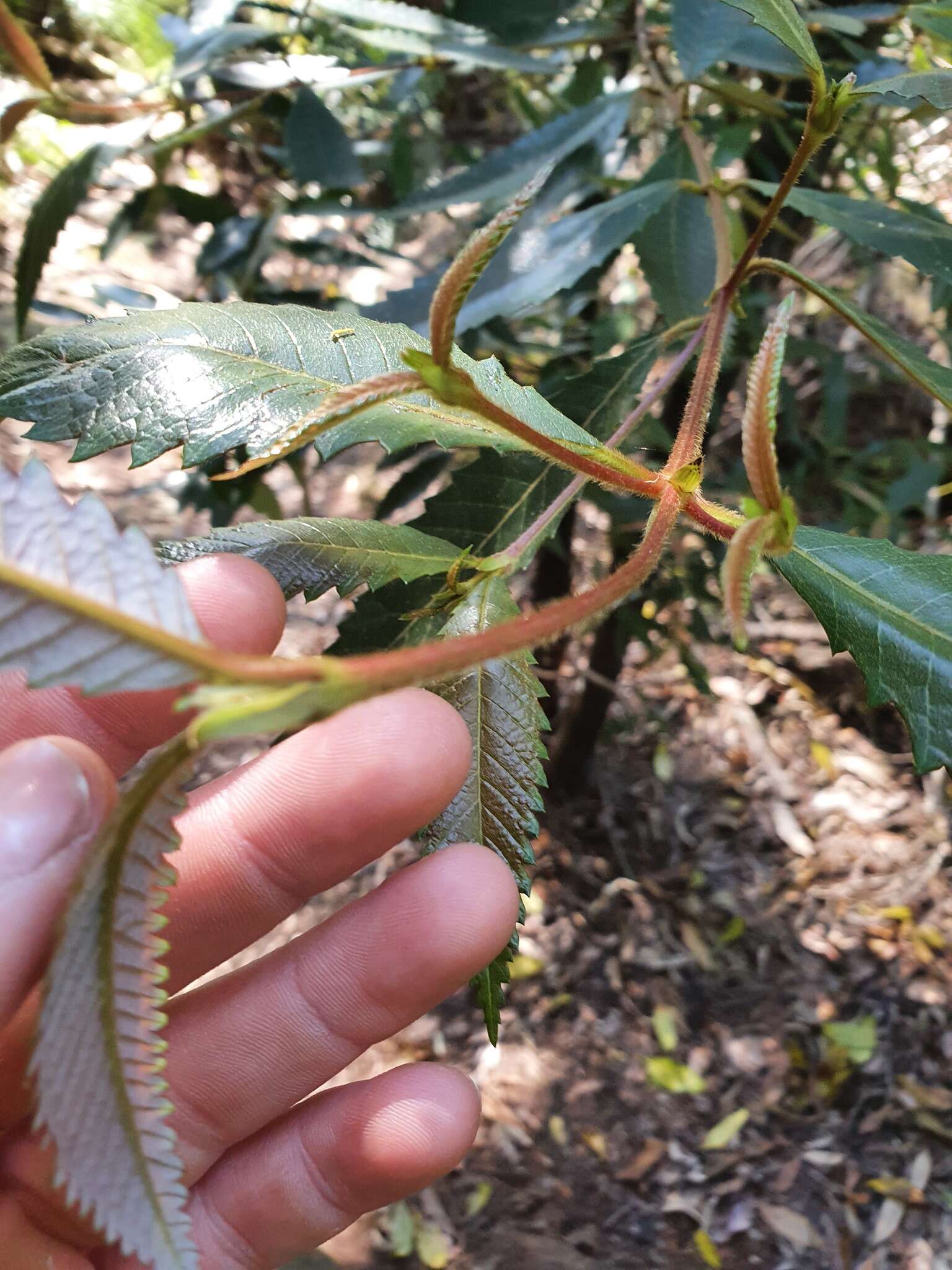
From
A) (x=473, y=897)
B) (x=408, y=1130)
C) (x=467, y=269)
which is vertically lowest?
(x=408, y=1130)

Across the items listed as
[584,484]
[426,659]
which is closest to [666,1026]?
[584,484]

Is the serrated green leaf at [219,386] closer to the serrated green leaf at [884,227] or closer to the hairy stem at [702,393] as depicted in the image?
the hairy stem at [702,393]

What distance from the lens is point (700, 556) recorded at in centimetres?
157

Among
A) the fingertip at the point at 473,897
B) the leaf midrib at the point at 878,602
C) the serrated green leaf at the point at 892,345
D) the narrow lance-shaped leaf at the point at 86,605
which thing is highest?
the narrow lance-shaped leaf at the point at 86,605

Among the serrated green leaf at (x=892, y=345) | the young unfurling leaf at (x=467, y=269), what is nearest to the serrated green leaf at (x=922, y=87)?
the serrated green leaf at (x=892, y=345)

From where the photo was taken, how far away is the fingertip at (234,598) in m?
0.67

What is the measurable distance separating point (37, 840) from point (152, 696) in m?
0.27

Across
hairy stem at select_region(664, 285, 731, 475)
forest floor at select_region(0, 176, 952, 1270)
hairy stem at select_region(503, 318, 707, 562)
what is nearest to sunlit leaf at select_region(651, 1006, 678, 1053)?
forest floor at select_region(0, 176, 952, 1270)

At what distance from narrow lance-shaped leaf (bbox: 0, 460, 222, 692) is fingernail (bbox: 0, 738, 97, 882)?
0.17m

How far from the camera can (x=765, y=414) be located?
1.41 feet

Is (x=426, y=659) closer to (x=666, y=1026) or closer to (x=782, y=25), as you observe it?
(x=782, y=25)

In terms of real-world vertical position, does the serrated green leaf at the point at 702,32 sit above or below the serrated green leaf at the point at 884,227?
above

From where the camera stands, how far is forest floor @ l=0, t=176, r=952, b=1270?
163 centimetres

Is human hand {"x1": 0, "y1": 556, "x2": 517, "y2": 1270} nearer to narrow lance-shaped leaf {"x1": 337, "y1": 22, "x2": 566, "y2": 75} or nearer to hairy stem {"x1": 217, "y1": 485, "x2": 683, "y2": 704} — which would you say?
hairy stem {"x1": 217, "y1": 485, "x2": 683, "y2": 704}
